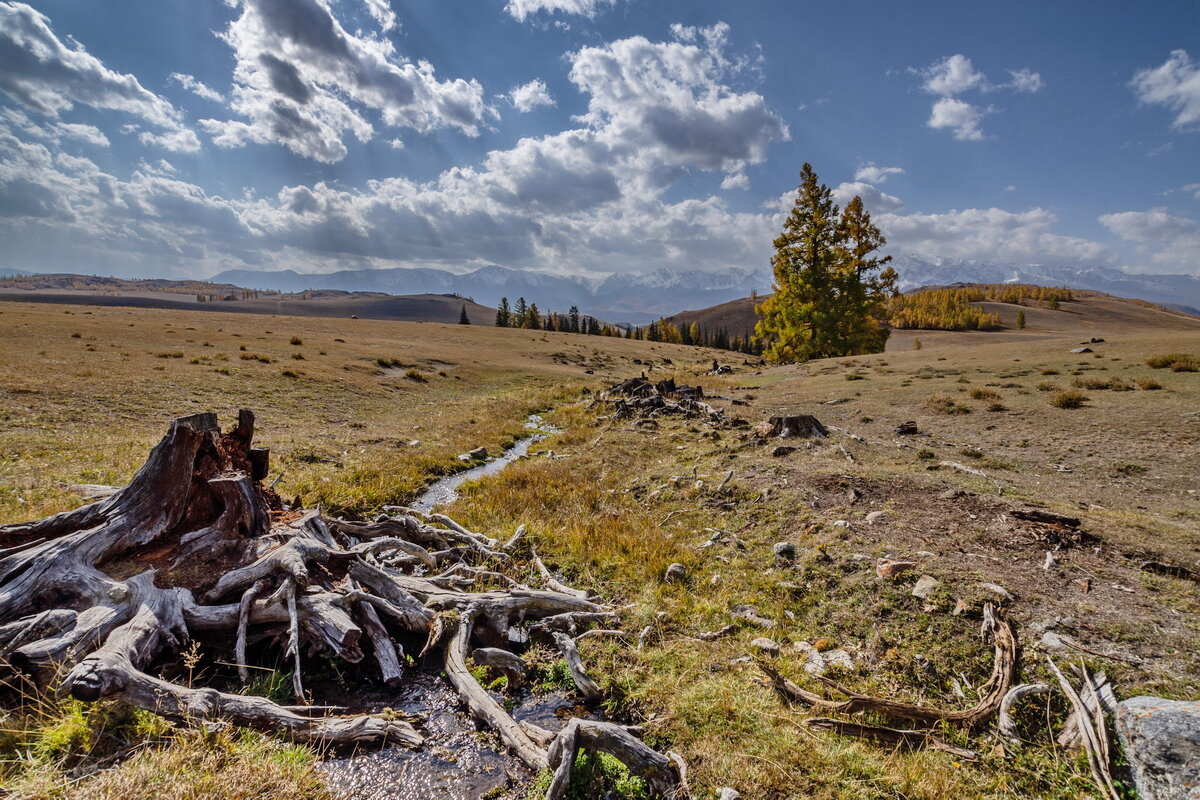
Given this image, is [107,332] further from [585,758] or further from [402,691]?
[585,758]

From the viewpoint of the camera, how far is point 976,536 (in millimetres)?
8445

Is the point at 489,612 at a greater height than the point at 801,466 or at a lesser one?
lesser

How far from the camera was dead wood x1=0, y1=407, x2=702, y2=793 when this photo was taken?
4.97 meters

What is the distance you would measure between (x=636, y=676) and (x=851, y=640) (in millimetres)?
3091

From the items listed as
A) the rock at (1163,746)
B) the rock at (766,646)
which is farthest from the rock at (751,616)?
the rock at (1163,746)

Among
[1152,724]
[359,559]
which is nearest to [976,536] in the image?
[1152,724]

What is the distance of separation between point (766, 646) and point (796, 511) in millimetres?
4608

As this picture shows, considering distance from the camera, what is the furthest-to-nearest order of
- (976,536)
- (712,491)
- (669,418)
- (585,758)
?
(669,418), (712,491), (976,536), (585,758)

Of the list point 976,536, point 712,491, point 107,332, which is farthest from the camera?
point 107,332

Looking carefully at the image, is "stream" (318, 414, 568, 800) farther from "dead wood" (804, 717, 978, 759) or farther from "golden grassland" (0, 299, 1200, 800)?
"dead wood" (804, 717, 978, 759)

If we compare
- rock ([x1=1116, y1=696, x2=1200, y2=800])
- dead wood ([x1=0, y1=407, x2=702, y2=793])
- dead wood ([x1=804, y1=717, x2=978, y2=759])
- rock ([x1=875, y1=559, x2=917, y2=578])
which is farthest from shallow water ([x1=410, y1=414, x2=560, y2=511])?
rock ([x1=1116, y1=696, x2=1200, y2=800])

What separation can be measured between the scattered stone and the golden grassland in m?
0.15

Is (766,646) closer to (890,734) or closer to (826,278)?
(890,734)

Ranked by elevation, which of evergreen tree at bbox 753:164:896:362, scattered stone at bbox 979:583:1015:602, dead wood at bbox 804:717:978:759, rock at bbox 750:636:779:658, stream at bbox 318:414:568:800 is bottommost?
stream at bbox 318:414:568:800
